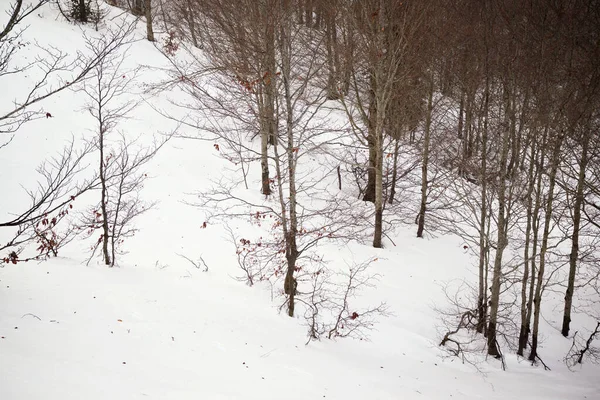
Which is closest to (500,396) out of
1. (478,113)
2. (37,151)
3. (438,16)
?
(478,113)

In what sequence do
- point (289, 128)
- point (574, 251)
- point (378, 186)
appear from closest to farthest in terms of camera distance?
1. point (289, 128)
2. point (574, 251)
3. point (378, 186)

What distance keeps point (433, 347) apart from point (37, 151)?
13.5 m

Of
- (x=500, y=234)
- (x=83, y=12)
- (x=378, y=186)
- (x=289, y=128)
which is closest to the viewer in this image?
(x=289, y=128)

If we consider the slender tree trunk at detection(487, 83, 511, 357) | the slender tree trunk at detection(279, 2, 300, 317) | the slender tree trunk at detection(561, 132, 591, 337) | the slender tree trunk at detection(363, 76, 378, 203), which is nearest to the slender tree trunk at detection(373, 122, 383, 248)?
the slender tree trunk at detection(363, 76, 378, 203)

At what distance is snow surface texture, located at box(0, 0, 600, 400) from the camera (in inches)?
178

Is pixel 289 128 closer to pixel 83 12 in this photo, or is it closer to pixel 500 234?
pixel 500 234

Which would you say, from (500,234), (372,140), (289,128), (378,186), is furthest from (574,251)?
(289,128)

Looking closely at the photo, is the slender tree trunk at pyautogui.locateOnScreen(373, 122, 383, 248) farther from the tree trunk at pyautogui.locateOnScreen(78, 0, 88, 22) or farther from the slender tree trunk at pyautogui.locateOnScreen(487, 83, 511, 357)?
the tree trunk at pyautogui.locateOnScreen(78, 0, 88, 22)

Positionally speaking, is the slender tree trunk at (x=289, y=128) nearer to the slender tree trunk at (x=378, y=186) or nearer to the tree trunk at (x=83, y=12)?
the slender tree trunk at (x=378, y=186)

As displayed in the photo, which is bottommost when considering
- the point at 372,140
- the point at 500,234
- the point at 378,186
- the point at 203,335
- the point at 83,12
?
the point at 203,335

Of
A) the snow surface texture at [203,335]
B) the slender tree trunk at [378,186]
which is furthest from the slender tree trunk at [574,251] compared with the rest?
the slender tree trunk at [378,186]

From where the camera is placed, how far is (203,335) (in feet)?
20.1

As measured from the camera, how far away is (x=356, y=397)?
532 cm

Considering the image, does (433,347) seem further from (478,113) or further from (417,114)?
(417,114)
